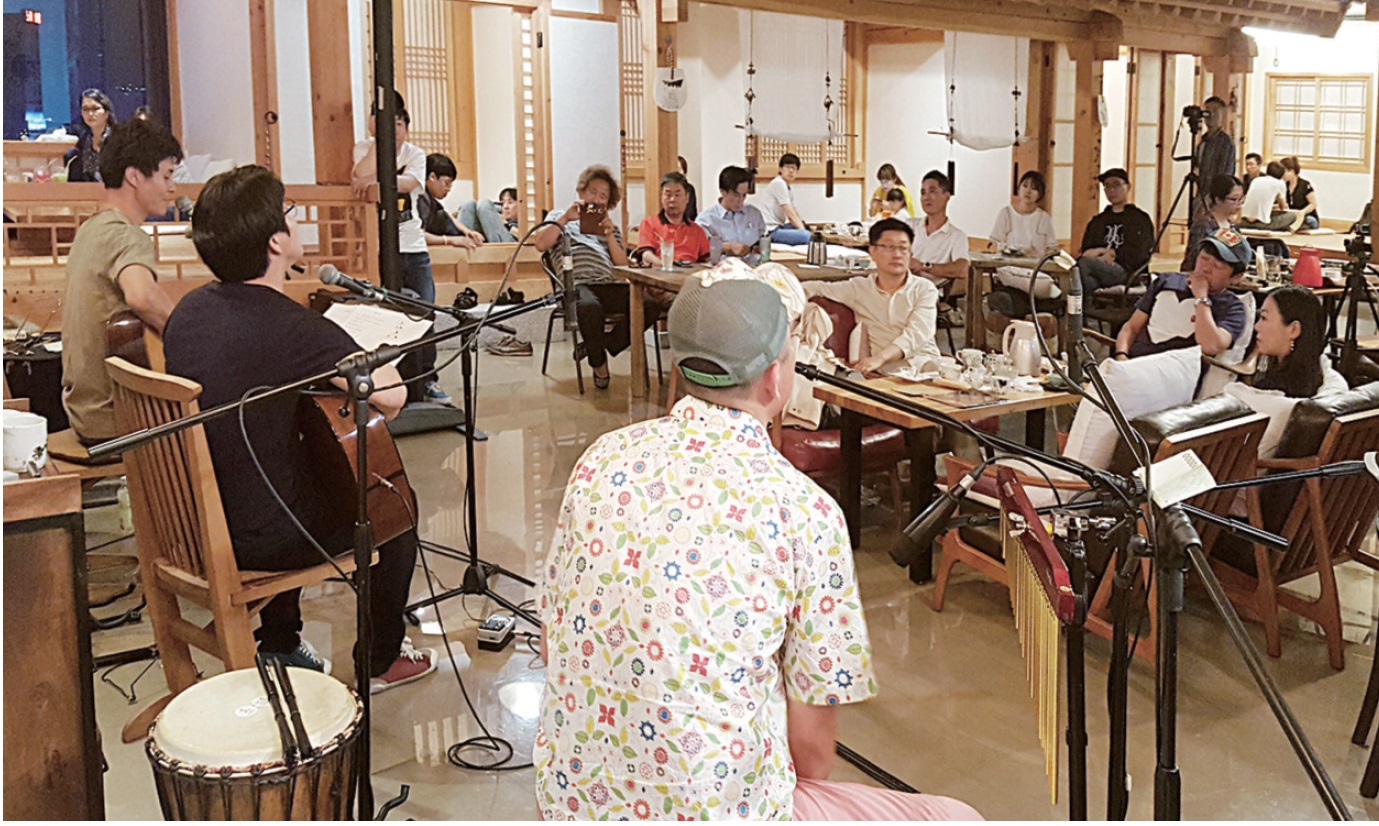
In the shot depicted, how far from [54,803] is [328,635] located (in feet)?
5.35

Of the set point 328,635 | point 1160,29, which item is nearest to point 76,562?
point 328,635

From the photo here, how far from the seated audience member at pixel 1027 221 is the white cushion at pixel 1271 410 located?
504 cm

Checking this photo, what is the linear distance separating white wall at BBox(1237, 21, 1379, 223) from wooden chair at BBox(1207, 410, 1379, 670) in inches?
486

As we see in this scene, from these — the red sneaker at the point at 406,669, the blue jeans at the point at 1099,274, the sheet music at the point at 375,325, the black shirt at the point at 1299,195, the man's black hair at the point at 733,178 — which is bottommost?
the red sneaker at the point at 406,669

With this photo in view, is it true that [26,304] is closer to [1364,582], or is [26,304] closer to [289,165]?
[289,165]

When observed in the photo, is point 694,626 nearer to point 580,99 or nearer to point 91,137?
point 91,137

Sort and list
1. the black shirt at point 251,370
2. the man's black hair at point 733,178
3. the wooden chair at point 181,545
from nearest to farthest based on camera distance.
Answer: the wooden chair at point 181,545, the black shirt at point 251,370, the man's black hair at point 733,178

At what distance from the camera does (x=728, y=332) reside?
1864mm

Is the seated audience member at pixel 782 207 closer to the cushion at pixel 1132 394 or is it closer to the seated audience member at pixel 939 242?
the seated audience member at pixel 939 242

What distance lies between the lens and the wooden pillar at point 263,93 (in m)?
7.03

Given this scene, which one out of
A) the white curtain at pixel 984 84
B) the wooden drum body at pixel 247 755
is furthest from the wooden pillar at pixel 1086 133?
the wooden drum body at pixel 247 755

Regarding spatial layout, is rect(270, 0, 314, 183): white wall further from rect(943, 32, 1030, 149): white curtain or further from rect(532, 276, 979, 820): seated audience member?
rect(532, 276, 979, 820): seated audience member

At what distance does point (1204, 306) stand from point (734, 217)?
3868 millimetres

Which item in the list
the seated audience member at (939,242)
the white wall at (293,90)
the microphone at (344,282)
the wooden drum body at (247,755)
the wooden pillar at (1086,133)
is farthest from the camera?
the wooden pillar at (1086,133)
